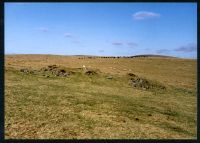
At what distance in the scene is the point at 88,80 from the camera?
32.1 meters

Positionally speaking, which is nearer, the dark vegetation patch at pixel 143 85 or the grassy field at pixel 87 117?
the grassy field at pixel 87 117

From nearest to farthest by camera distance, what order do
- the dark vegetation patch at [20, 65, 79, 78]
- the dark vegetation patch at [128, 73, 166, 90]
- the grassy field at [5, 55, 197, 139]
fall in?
the grassy field at [5, 55, 197, 139]
the dark vegetation patch at [128, 73, 166, 90]
the dark vegetation patch at [20, 65, 79, 78]

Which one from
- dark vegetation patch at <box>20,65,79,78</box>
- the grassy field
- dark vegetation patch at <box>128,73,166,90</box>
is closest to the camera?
the grassy field

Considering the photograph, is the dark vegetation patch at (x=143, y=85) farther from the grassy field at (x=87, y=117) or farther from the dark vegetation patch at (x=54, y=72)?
the dark vegetation patch at (x=54, y=72)

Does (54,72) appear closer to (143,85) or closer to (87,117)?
(143,85)

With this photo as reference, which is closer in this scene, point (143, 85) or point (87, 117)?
point (87, 117)

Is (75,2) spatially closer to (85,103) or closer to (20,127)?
(20,127)

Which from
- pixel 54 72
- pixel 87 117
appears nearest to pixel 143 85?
pixel 54 72

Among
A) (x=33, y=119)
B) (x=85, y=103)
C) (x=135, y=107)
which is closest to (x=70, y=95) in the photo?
(x=85, y=103)

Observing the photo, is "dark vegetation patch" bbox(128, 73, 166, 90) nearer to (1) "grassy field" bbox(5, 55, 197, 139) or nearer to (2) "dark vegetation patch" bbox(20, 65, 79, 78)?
(1) "grassy field" bbox(5, 55, 197, 139)

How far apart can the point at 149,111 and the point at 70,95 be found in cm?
593

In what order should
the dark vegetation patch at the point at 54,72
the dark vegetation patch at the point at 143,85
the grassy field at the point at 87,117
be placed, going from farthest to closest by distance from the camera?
1. the dark vegetation patch at the point at 54,72
2. the dark vegetation patch at the point at 143,85
3. the grassy field at the point at 87,117

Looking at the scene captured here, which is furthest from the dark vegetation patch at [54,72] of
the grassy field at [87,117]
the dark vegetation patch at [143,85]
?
the grassy field at [87,117]

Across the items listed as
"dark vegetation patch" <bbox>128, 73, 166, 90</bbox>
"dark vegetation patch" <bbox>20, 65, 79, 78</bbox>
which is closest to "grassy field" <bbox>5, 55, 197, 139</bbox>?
"dark vegetation patch" <bbox>128, 73, 166, 90</bbox>
